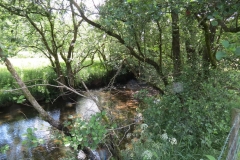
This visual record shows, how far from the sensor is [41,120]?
8102mm

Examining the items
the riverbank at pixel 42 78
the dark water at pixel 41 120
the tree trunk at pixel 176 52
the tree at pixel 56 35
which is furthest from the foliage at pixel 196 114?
the riverbank at pixel 42 78

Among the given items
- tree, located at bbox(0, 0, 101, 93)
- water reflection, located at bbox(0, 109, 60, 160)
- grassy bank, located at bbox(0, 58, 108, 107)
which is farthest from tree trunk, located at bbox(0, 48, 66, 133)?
grassy bank, located at bbox(0, 58, 108, 107)

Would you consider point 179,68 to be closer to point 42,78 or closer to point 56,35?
point 56,35

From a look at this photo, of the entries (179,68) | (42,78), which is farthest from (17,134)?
(179,68)

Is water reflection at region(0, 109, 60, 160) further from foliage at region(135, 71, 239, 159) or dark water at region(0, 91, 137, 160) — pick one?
foliage at region(135, 71, 239, 159)

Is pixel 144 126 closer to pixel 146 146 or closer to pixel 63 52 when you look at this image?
pixel 146 146

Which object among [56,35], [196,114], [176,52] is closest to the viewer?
[196,114]

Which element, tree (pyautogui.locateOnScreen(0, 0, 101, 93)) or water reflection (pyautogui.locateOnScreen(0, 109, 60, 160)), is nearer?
water reflection (pyautogui.locateOnScreen(0, 109, 60, 160))

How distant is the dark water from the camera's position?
5824 millimetres

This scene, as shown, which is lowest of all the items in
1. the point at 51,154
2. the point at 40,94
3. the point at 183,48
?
the point at 51,154

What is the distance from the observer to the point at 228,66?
4.48 meters

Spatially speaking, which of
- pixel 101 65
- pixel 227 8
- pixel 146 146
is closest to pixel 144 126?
pixel 146 146

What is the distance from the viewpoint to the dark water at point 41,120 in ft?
19.1

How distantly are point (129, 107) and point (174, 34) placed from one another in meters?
4.99
